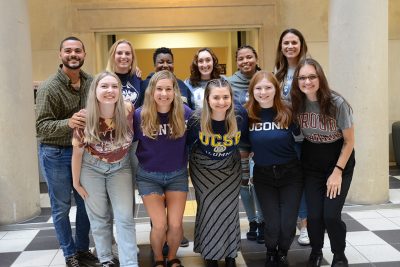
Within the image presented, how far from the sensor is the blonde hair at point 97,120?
3.27 metres

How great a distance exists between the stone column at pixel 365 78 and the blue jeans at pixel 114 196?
120 inches

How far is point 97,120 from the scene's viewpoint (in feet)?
10.8

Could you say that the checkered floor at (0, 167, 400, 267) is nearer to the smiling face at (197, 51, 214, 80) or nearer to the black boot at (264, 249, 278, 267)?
the black boot at (264, 249, 278, 267)

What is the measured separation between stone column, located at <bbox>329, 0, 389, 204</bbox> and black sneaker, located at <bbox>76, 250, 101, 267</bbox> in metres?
3.13

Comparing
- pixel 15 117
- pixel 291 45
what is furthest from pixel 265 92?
pixel 15 117

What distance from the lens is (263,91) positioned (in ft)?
11.4

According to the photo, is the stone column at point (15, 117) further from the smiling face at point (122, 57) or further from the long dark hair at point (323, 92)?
the long dark hair at point (323, 92)

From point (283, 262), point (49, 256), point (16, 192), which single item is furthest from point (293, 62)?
point (16, 192)

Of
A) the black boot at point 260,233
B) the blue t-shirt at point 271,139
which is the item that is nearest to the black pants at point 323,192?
Answer: the blue t-shirt at point 271,139

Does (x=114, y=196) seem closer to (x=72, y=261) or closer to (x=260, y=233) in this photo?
(x=72, y=261)

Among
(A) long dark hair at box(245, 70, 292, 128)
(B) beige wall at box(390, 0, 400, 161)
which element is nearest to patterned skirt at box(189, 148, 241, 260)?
(A) long dark hair at box(245, 70, 292, 128)

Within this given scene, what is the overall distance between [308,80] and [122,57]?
1.48 m

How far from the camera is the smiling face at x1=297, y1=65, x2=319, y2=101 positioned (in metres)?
3.35

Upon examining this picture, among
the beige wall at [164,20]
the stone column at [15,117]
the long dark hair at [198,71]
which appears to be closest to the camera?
the long dark hair at [198,71]
